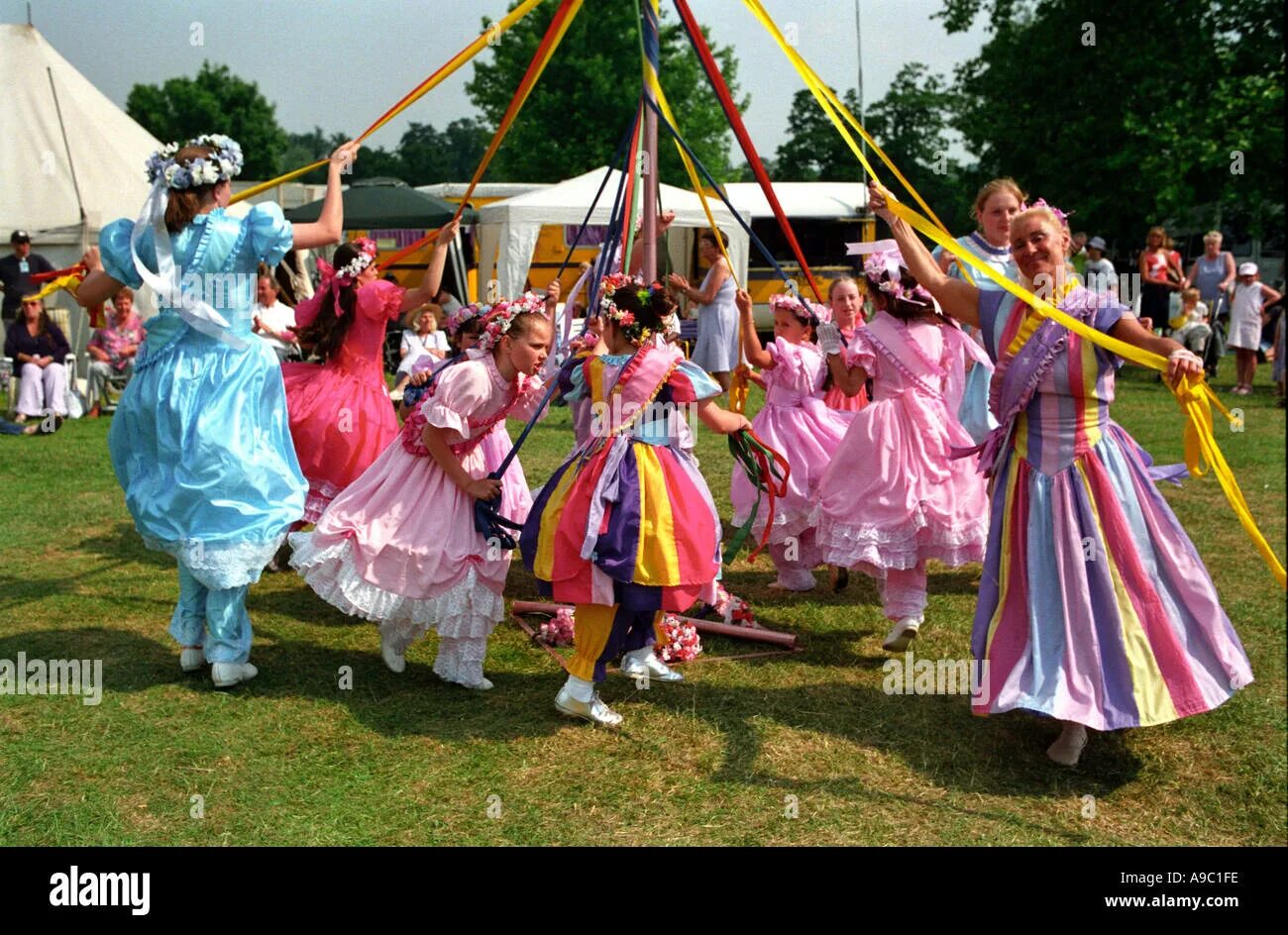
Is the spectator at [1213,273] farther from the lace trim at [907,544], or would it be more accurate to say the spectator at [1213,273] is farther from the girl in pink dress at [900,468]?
the lace trim at [907,544]

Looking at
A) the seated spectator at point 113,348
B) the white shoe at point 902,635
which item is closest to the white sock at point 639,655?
the white shoe at point 902,635

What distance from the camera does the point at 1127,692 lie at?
3902 mm

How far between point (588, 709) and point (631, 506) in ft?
2.62

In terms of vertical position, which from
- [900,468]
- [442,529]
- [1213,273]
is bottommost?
[442,529]

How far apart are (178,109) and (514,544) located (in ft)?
186

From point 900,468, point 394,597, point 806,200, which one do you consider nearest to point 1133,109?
point 806,200

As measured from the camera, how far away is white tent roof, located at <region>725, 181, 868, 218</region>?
21.5 meters

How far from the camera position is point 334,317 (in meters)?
6.11

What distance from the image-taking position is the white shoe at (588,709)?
443 cm

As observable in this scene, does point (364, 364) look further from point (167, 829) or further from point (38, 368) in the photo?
point (38, 368)

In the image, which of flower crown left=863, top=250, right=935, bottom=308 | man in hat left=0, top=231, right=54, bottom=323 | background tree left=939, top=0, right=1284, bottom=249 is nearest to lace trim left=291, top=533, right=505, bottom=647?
flower crown left=863, top=250, right=935, bottom=308

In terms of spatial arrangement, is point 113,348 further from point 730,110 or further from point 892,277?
point 892,277

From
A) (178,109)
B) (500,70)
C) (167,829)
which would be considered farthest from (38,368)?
(178,109)

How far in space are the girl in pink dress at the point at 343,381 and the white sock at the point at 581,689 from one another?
2027 mm
